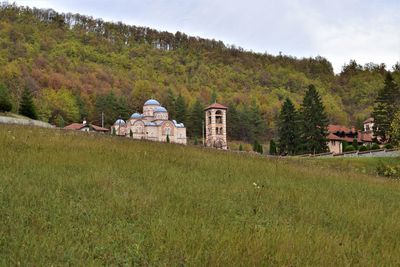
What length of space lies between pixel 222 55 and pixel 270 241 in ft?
638

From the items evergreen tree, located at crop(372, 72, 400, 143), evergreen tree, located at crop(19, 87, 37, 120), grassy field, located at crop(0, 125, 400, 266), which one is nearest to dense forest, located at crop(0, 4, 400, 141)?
evergreen tree, located at crop(19, 87, 37, 120)

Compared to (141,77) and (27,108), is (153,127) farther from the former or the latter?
(141,77)

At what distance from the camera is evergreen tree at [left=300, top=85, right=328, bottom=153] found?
2606 inches

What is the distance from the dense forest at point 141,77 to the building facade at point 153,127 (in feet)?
41.7

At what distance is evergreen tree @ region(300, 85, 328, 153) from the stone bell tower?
2455 centimetres

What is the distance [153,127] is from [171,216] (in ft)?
259

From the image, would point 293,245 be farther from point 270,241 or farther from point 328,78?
point 328,78

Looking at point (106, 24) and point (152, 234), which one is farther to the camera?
point (106, 24)

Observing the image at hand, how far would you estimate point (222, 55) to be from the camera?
197875mm

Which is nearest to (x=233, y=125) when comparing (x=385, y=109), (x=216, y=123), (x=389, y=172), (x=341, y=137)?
(x=216, y=123)

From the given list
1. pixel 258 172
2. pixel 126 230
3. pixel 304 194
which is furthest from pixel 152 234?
pixel 258 172

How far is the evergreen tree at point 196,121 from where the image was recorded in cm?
10156

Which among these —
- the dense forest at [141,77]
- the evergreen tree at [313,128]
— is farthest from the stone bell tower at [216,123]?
the evergreen tree at [313,128]

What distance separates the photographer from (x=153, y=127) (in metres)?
86.1
